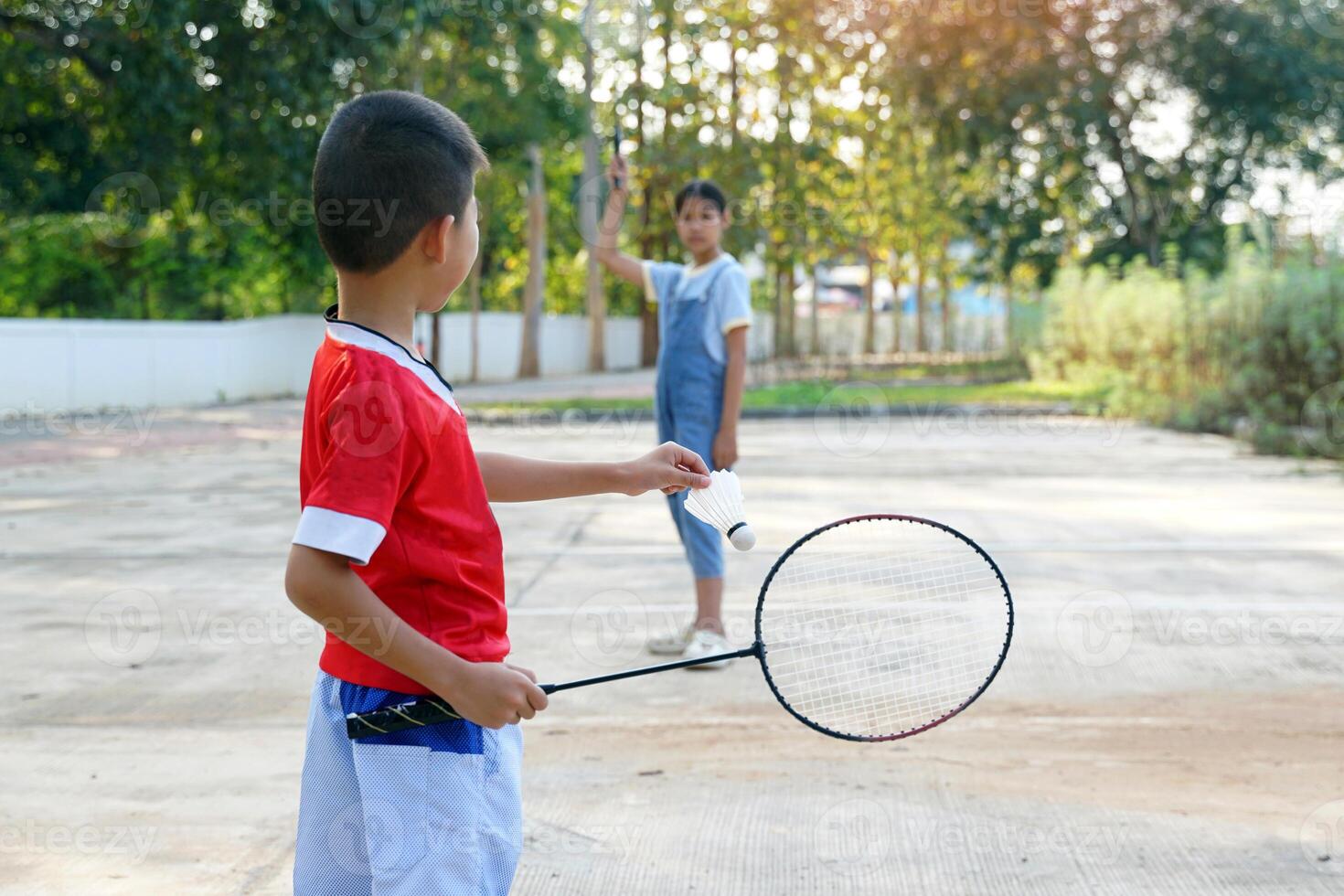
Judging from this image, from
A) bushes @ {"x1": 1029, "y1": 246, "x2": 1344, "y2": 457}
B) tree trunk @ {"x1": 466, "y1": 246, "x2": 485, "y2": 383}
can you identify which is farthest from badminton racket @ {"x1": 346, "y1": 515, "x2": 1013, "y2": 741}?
tree trunk @ {"x1": 466, "y1": 246, "x2": 485, "y2": 383}

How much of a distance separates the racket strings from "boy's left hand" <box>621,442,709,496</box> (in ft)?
0.77

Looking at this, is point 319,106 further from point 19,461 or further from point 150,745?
point 150,745

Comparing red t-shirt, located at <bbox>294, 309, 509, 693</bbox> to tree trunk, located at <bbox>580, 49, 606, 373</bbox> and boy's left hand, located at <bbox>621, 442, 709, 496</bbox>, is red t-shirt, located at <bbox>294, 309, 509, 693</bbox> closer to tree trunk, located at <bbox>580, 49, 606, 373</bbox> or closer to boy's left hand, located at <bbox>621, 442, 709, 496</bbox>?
boy's left hand, located at <bbox>621, 442, 709, 496</bbox>

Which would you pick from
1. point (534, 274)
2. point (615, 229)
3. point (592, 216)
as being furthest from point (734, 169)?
point (615, 229)

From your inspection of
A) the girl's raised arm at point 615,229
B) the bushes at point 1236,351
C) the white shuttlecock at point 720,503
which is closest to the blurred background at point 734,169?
the bushes at point 1236,351

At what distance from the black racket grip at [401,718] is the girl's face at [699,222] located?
11.4 feet

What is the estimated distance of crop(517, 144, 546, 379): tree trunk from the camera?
32031mm

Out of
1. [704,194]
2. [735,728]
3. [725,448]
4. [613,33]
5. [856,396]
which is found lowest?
[735,728]

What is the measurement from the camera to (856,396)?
848 inches

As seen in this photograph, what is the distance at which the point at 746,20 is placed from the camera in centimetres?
2377

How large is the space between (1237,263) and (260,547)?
1074cm

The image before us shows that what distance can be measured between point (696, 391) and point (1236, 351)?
1052 cm

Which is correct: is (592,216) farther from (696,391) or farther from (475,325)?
(696,391)

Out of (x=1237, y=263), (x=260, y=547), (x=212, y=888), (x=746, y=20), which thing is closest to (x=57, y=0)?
(x=746, y=20)
